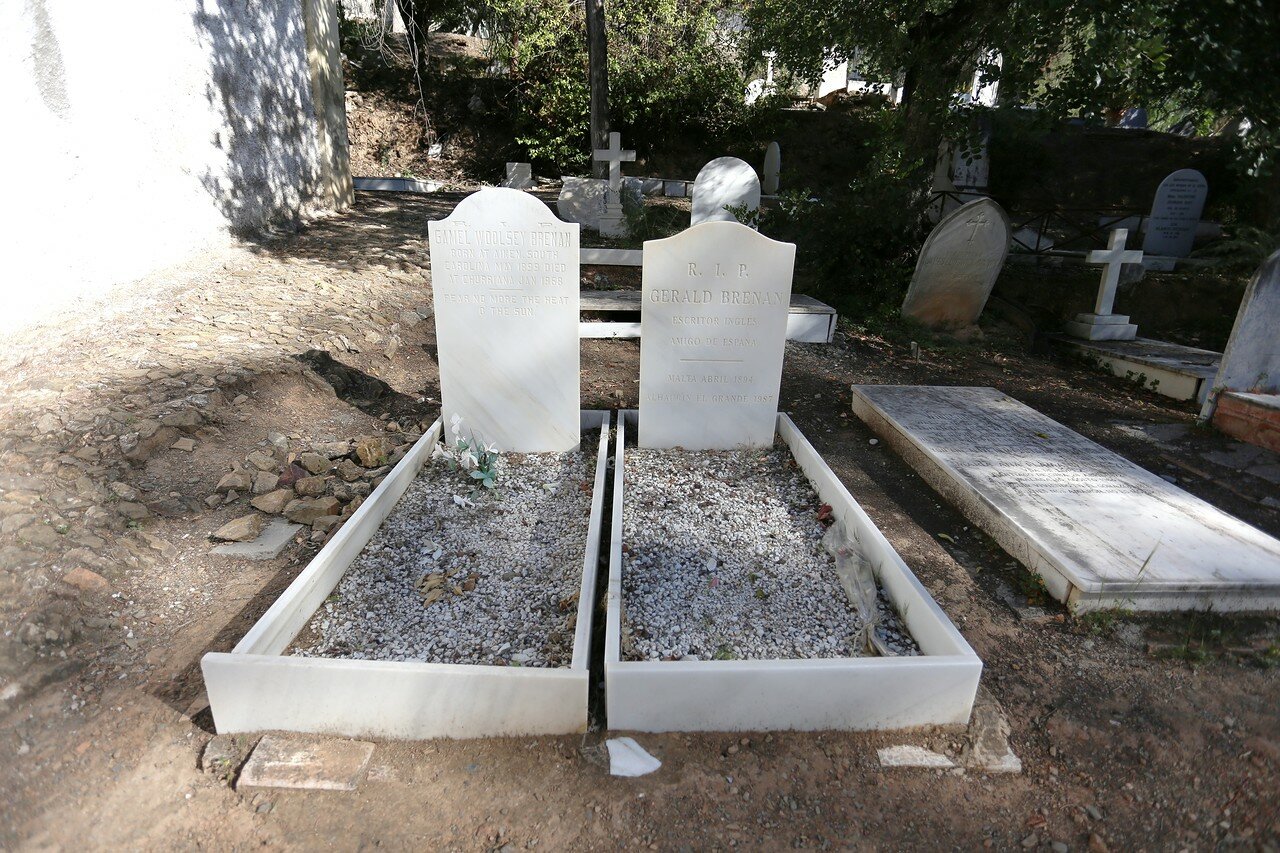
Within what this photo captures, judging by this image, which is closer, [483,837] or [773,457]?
[483,837]

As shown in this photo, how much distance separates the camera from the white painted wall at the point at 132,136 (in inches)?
188

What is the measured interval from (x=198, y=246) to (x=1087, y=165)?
1707 cm

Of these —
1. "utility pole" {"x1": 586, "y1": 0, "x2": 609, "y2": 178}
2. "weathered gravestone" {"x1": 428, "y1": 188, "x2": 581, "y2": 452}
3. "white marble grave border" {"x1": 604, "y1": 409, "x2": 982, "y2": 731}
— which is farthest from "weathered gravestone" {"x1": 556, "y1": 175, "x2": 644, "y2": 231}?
"white marble grave border" {"x1": 604, "y1": 409, "x2": 982, "y2": 731}

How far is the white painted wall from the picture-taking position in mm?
4781

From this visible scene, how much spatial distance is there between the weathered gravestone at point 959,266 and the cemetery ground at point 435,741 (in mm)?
3262

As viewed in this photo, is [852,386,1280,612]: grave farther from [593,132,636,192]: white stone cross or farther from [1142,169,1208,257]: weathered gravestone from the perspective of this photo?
[1142,169,1208,257]: weathered gravestone

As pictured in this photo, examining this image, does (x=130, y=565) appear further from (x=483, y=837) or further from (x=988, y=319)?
(x=988, y=319)

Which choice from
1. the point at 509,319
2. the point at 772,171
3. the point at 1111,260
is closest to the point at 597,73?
the point at 772,171

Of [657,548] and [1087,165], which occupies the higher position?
[1087,165]

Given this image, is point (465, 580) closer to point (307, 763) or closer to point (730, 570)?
point (307, 763)

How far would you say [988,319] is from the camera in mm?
8555

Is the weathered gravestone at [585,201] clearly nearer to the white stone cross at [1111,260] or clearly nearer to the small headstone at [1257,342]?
the white stone cross at [1111,260]

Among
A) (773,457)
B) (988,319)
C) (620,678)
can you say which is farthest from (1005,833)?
(988,319)

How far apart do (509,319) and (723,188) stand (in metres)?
5.36
